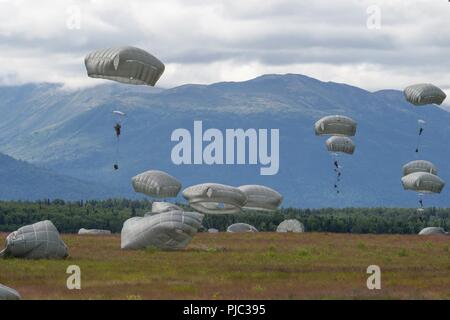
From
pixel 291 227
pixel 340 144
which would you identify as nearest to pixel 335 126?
pixel 340 144

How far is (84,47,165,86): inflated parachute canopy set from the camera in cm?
8050

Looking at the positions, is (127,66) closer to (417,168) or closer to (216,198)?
(216,198)

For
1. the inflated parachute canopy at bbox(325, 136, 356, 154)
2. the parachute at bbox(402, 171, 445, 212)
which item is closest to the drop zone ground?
the parachute at bbox(402, 171, 445, 212)

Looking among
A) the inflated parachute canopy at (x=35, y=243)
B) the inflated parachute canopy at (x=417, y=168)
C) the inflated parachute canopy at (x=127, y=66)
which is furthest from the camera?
the inflated parachute canopy at (x=417, y=168)

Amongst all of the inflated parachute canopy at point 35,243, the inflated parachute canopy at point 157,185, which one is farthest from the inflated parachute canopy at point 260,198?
the inflated parachute canopy at point 35,243

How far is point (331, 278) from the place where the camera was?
57.8 metres

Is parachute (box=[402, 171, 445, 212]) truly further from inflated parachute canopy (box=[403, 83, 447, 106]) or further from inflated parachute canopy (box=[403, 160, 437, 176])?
inflated parachute canopy (box=[403, 160, 437, 176])

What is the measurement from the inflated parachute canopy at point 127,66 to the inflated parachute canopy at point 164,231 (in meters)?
9.96

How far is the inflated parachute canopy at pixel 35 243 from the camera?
66.4 meters

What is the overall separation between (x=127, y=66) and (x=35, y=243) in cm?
1832

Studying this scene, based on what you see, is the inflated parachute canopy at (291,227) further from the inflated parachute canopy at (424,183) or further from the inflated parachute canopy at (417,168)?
the inflated parachute canopy at (424,183)

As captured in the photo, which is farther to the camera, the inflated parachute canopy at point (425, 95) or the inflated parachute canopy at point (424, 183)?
the inflated parachute canopy at point (424, 183)

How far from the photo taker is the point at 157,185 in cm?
11825
